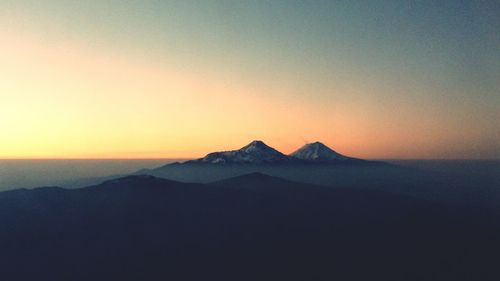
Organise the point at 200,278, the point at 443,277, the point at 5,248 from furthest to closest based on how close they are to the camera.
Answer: the point at 5,248
the point at 443,277
the point at 200,278

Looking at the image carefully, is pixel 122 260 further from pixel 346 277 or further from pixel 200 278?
pixel 346 277

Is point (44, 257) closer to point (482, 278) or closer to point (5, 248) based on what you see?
point (5, 248)

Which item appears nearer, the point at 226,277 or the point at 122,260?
the point at 226,277

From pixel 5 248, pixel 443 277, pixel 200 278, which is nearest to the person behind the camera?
pixel 200 278

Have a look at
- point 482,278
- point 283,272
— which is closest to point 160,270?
point 283,272

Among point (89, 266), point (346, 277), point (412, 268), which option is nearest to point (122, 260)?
point (89, 266)

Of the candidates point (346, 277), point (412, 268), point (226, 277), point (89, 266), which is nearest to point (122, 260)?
point (89, 266)

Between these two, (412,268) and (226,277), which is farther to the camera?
(412,268)

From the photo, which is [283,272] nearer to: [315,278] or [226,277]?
[315,278]
